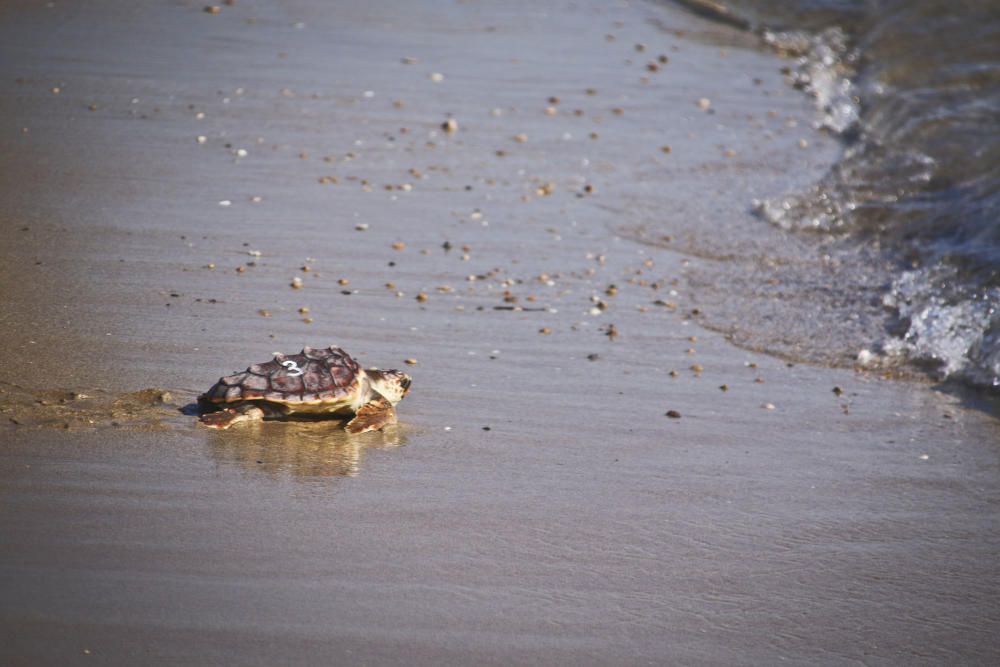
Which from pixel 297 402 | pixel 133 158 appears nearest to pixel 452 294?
pixel 297 402

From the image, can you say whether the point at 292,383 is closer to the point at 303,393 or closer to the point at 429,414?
the point at 303,393

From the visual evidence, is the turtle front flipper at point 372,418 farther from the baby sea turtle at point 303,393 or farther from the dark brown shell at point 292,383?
the dark brown shell at point 292,383

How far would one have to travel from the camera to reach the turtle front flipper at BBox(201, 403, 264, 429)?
14.1 ft

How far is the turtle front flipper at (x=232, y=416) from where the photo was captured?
4.29 metres

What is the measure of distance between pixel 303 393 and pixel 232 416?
29cm

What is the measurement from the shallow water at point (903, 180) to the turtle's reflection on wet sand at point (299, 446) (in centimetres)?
263

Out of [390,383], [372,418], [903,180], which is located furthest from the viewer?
[903,180]

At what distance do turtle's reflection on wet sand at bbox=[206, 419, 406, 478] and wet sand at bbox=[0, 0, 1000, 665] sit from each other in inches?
0.7

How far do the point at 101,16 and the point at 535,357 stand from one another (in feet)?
22.9

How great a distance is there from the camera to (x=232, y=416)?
4332mm

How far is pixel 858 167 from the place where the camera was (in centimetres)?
920

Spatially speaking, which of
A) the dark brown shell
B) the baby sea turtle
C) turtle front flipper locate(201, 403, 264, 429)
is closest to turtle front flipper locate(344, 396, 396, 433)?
the baby sea turtle

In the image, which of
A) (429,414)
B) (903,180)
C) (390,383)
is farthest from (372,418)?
(903,180)

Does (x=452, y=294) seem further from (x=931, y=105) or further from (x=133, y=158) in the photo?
(x=931, y=105)
